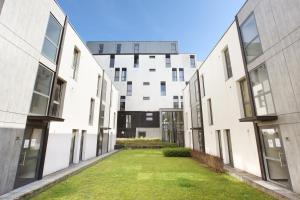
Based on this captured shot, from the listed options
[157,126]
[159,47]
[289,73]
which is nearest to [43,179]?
[289,73]

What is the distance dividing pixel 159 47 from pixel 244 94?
1157 inches

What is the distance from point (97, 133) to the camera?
50.9ft

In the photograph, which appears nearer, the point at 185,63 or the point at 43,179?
the point at 43,179

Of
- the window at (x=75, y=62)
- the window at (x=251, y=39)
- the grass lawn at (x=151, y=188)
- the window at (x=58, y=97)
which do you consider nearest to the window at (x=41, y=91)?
the window at (x=58, y=97)

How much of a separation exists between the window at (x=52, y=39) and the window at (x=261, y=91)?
949 centimetres

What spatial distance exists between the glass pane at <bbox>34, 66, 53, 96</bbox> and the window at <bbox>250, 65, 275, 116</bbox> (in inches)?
373

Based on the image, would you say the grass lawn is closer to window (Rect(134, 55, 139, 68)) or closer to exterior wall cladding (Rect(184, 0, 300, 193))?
exterior wall cladding (Rect(184, 0, 300, 193))

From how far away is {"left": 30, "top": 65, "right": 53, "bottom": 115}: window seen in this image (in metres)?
6.93

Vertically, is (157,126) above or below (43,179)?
above

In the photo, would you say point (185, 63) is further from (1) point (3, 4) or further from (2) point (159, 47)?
(1) point (3, 4)

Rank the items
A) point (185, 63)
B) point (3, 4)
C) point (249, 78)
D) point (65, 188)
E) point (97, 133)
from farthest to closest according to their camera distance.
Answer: point (185, 63)
point (97, 133)
point (249, 78)
point (65, 188)
point (3, 4)

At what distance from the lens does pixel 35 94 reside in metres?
6.94

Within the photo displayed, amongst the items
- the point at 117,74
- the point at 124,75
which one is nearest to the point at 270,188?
the point at 124,75

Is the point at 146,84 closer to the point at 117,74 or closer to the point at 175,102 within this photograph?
the point at 117,74
